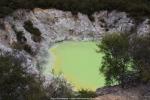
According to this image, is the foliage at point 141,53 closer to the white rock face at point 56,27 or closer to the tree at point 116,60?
the tree at point 116,60

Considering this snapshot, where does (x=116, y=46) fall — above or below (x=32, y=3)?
below

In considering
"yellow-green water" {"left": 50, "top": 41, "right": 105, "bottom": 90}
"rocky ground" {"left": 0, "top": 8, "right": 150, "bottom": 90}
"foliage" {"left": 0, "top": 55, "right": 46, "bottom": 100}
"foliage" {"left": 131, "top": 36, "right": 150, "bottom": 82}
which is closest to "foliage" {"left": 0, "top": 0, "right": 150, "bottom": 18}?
"rocky ground" {"left": 0, "top": 8, "right": 150, "bottom": 90}

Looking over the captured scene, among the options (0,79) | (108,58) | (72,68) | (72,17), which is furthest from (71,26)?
(0,79)

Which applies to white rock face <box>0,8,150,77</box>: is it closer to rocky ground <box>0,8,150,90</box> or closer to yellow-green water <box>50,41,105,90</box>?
rocky ground <box>0,8,150,90</box>

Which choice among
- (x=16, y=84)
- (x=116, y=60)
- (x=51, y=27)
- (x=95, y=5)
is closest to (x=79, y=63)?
(x=116, y=60)

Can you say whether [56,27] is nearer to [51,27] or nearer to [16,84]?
[51,27]

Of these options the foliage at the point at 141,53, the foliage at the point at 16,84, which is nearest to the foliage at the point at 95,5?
the foliage at the point at 141,53

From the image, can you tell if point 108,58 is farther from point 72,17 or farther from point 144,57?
point 72,17
